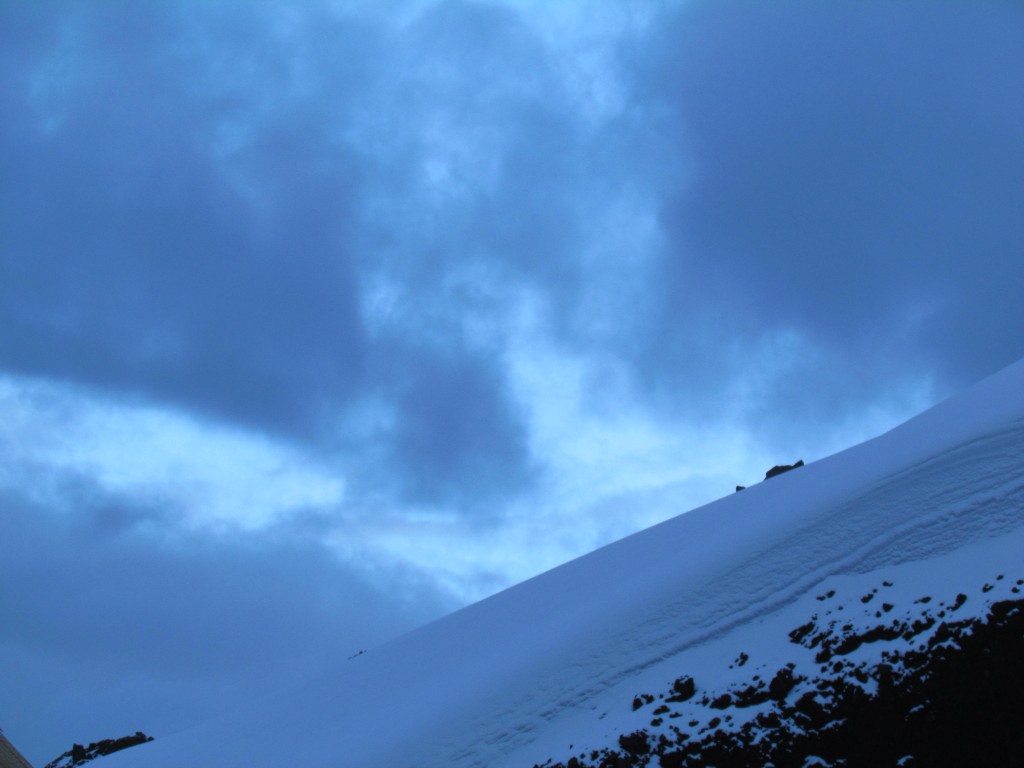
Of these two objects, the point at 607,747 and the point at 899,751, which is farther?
the point at 607,747

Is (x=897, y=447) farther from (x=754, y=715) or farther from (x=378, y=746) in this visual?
(x=378, y=746)

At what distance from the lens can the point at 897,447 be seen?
75.6 feet

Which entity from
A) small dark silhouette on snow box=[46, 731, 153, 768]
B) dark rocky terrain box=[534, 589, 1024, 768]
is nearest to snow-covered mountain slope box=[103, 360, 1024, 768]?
dark rocky terrain box=[534, 589, 1024, 768]

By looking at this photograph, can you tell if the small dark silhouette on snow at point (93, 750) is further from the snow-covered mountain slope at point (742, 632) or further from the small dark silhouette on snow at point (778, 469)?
the small dark silhouette on snow at point (778, 469)

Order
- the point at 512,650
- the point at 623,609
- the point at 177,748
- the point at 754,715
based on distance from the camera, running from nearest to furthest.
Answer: the point at 754,715 < the point at 623,609 < the point at 512,650 < the point at 177,748

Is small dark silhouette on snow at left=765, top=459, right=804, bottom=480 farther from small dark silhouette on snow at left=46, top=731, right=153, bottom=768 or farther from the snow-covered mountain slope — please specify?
small dark silhouette on snow at left=46, top=731, right=153, bottom=768

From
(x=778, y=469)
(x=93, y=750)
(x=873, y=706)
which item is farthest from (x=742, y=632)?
(x=93, y=750)

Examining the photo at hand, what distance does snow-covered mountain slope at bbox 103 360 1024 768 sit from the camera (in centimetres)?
1512

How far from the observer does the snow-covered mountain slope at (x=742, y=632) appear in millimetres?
15125

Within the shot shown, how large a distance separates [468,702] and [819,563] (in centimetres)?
758

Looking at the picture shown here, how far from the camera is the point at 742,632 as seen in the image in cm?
1770

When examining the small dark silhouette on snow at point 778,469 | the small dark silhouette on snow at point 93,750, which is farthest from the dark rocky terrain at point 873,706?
the small dark silhouette on snow at point 93,750

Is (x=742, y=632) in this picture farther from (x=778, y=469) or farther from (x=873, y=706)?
(x=778, y=469)

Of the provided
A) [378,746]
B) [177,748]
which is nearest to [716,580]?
[378,746]
